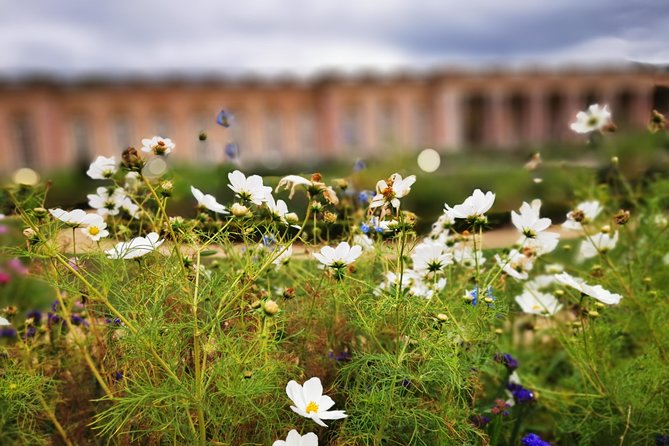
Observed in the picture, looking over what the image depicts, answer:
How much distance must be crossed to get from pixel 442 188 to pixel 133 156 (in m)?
6.74

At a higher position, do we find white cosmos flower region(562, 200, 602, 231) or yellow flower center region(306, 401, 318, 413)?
white cosmos flower region(562, 200, 602, 231)

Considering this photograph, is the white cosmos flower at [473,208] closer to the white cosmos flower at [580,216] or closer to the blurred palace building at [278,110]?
the white cosmos flower at [580,216]

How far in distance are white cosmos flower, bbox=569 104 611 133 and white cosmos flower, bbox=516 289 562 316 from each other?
18.2 inches

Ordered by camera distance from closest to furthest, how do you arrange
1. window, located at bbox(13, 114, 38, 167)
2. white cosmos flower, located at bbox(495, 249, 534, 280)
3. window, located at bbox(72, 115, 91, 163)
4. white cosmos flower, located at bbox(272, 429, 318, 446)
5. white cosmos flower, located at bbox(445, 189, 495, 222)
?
white cosmos flower, located at bbox(272, 429, 318, 446)
white cosmos flower, located at bbox(445, 189, 495, 222)
white cosmos flower, located at bbox(495, 249, 534, 280)
window, located at bbox(13, 114, 38, 167)
window, located at bbox(72, 115, 91, 163)

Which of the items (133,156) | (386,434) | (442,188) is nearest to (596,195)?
(386,434)

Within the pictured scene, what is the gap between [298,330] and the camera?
3.67 ft

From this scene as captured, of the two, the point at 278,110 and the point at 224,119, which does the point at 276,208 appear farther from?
the point at 278,110

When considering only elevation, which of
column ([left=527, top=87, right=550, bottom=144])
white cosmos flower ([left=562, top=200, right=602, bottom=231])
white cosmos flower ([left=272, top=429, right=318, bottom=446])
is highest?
white cosmos flower ([left=562, top=200, right=602, bottom=231])

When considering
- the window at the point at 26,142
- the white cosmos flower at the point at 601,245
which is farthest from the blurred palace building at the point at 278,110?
the white cosmos flower at the point at 601,245

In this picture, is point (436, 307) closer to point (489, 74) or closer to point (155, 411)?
point (155, 411)

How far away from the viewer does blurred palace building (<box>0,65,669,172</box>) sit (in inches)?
799

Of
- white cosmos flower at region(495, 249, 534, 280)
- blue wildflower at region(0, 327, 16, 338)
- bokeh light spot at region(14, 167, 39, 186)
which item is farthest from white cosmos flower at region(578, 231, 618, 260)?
blue wildflower at region(0, 327, 16, 338)

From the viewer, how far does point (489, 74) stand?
22.9 meters

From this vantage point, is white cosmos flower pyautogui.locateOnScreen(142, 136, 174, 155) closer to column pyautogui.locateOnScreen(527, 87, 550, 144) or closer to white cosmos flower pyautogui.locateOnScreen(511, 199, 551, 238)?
white cosmos flower pyautogui.locateOnScreen(511, 199, 551, 238)
